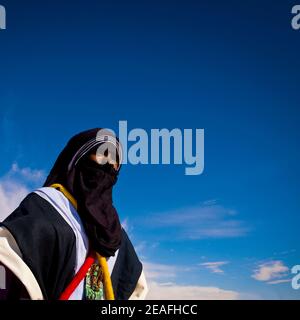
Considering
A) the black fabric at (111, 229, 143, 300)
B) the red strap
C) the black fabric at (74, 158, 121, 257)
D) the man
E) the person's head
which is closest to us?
the man

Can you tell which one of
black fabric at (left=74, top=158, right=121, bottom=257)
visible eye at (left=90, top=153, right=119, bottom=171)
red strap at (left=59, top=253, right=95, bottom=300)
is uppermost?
visible eye at (left=90, top=153, right=119, bottom=171)

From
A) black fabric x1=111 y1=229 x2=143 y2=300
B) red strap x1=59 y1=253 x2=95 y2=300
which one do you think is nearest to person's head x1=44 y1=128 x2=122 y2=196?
red strap x1=59 y1=253 x2=95 y2=300

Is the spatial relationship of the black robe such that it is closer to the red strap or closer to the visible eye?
the red strap

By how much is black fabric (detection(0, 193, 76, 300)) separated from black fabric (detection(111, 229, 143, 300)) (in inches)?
24.8

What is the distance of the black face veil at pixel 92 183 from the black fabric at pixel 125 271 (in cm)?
38

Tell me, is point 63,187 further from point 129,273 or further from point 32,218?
point 129,273

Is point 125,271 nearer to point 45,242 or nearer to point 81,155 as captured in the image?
point 45,242

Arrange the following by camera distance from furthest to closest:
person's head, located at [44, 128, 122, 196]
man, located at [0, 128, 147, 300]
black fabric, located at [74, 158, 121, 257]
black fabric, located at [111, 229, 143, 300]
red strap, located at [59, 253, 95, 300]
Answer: black fabric, located at [111, 229, 143, 300], person's head, located at [44, 128, 122, 196], black fabric, located at [74, 158, 121, 257], red strap, located at [59, 253, 95, 300], man, located at [0, 128, 147, 300]

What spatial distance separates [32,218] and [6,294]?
1.86 ft

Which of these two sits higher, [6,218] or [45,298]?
[6,218]

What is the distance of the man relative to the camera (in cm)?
352

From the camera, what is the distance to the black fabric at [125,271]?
4.29 meters
